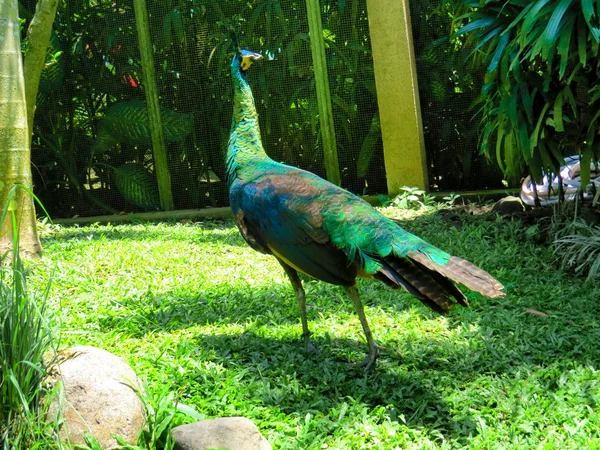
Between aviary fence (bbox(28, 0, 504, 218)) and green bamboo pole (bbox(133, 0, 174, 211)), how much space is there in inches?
0.5

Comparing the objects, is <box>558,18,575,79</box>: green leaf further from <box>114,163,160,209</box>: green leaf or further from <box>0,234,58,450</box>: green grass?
<box>114,163,160,209</box>: green leaf

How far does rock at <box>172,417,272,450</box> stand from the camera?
2727 millimetres

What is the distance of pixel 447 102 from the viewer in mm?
7777

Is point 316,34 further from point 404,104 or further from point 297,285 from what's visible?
point 297,285

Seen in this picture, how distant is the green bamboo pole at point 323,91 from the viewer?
7621 millimetres

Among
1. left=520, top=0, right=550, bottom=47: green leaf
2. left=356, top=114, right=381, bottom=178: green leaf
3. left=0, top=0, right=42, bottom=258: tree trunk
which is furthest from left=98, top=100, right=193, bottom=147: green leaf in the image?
left=520, top=0, right=550, bottom=47: green leaf

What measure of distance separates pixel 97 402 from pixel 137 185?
5.55 m

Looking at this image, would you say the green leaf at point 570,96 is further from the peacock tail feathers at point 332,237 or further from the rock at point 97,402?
the rock at point 97,402

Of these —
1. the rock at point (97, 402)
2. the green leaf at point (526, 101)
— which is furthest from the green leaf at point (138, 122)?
the rock at point (97, 402)

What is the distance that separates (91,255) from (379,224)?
9.74 feet

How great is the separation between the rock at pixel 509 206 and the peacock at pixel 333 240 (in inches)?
130

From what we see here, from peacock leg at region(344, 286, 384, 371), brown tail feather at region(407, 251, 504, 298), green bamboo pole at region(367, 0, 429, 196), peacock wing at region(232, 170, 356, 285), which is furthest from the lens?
green bamboo pole at region(367, 0, 429, 196)

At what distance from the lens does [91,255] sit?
18.5 feet

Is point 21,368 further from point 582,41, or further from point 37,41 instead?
point 582,41
